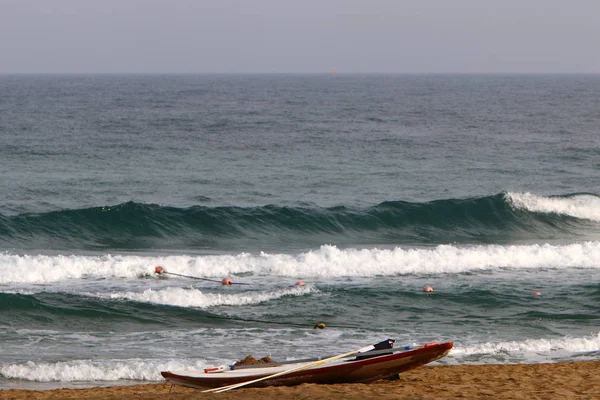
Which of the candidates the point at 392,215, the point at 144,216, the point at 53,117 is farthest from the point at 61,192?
the point at 53,117

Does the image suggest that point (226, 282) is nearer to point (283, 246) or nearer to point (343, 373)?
point (283, 246)

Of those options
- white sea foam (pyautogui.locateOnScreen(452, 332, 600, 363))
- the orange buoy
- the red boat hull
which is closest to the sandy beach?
the red boat hull

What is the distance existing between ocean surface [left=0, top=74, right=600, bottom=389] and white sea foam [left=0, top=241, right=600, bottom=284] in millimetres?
81

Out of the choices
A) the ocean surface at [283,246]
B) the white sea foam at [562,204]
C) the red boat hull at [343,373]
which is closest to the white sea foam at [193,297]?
the ocean surface at [283,246]

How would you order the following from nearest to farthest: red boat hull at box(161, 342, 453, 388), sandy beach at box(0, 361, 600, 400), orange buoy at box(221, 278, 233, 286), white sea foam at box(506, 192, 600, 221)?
sandy beach at box(0, 361, 600, 400) → red boat hull at box(161, 342, 453, 388) → orange buoy at box(221, 278, 233, 286) → white sea foam at box(506, 192, 600, 221)

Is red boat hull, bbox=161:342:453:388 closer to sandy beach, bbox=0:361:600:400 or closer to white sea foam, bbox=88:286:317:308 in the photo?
sandy beach, bbox=0:361:600:400

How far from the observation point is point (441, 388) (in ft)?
38.0

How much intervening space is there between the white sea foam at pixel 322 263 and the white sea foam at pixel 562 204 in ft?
20.4

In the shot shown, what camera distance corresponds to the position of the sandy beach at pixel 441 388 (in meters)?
11.0

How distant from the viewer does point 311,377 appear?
1201cm

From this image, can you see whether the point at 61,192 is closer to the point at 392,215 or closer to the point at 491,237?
the point at 392,215

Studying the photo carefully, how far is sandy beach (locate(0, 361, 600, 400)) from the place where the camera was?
11.0m

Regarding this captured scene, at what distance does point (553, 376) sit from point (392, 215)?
1914cm

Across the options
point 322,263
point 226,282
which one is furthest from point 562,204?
point 226,282
